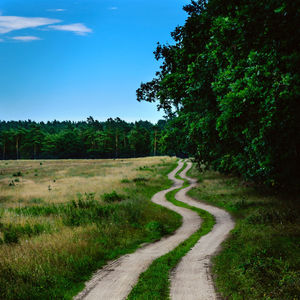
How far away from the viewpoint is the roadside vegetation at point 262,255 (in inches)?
288

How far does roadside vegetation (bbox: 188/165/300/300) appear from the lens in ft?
24.0

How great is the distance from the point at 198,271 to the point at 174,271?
768 mm

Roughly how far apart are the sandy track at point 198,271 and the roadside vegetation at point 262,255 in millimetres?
325

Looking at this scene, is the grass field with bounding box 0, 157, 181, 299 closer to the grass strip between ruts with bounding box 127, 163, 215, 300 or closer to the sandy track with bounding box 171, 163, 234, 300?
the grass strip between ruts with bounding box 127, 163, 215, 300

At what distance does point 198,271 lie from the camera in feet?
29.3

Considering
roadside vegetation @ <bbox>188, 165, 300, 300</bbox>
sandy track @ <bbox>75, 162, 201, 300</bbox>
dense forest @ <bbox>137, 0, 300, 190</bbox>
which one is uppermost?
dense forest @ <bbox>137, 0, 300, 190</bbox>

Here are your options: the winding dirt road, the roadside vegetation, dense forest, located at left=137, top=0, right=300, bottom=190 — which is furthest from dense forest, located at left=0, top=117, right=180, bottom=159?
dense forest, located at left=137, top=0, right=300, bottom=190

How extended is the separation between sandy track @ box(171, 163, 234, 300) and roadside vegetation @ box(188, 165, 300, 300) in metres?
0.32

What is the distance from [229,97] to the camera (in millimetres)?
9023

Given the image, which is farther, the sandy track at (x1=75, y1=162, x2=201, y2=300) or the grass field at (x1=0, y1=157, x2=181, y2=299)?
the grass field at (x1=0, y1=157, x2=181, y2=299)

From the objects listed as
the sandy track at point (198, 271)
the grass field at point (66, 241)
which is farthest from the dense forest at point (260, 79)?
the grass field at point (66, 241)

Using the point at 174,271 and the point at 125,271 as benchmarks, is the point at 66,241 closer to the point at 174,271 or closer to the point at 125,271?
Result: the point at 125,271

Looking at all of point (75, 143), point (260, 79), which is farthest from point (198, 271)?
point (75, 143)

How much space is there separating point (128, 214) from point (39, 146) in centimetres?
10416
